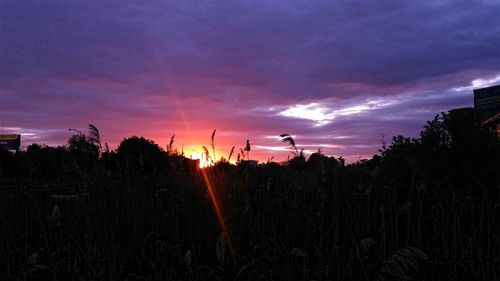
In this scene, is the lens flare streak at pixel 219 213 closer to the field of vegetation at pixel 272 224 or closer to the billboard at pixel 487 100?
the field of vegetation at pixel 272 224

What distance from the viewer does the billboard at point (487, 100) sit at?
51.1 meters

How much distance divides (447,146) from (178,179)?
138 inches

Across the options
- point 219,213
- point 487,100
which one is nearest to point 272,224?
point 219,213

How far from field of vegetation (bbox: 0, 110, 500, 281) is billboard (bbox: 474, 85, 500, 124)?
49737mm

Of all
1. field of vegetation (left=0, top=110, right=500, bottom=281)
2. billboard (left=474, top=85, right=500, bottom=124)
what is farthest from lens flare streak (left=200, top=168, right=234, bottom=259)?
billboard (left=474, top=85, right=500, bottom=124)

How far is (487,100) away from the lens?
5272 cm

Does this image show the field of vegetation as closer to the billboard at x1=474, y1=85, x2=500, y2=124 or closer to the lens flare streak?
the lens flare streak

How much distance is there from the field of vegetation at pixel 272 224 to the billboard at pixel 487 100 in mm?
49737

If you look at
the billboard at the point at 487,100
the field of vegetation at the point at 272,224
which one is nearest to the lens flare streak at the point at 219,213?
the field of vegetation at the point at 272,224

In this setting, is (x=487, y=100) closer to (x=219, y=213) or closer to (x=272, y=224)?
(x=272, y=224)

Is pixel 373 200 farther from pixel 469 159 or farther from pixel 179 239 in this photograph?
pixel 179 239

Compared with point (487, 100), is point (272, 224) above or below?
below

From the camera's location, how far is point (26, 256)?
492 centimetres

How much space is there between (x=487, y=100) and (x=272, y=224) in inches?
2155
